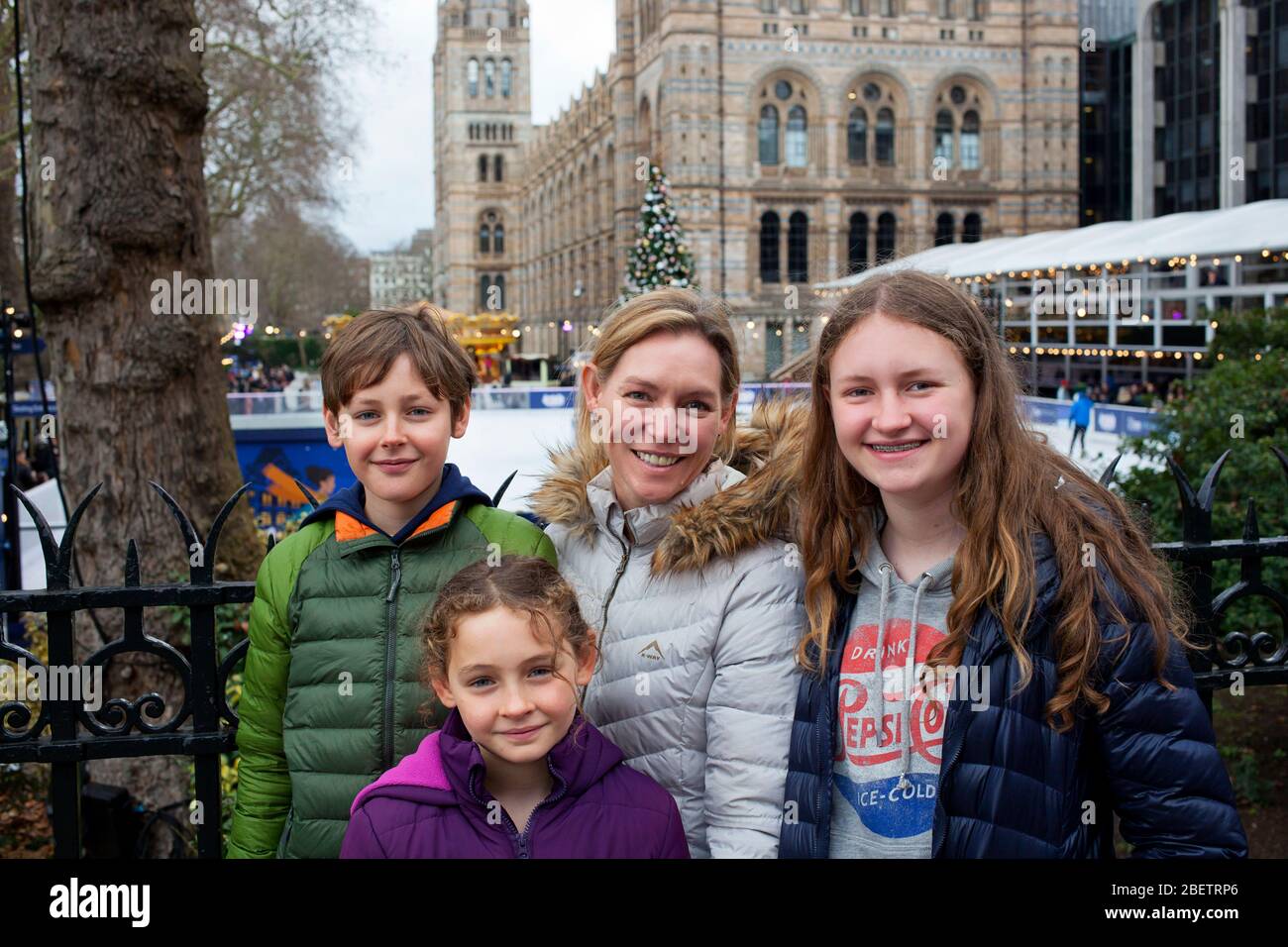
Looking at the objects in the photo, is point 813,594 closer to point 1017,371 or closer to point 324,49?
point 1017,371

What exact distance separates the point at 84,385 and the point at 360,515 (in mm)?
3028

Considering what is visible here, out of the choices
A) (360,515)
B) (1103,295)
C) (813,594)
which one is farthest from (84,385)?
(1103,295)

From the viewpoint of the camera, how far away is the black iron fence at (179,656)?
269 centimetres

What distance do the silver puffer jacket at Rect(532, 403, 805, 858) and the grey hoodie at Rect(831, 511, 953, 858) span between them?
0.39 feet

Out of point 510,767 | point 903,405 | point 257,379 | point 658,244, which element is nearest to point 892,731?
point 903,405

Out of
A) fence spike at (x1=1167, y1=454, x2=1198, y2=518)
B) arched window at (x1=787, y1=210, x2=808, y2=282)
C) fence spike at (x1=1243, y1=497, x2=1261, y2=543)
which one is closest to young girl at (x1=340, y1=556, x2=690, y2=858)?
fence spike at (x1=1167, y1=454, x2=1198, y2=518)

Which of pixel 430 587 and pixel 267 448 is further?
pixel 267 448

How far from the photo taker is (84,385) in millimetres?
4961

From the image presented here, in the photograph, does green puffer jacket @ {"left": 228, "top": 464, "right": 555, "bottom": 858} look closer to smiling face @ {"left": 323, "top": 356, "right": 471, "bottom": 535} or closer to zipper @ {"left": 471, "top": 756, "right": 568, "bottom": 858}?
smiling face @ {"left": 323, "top": 356, "right": 471, "bottom": 535}

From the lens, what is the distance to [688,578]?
2309 mm

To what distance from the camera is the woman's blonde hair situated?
7.79 feet

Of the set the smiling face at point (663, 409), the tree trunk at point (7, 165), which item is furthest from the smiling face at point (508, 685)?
the tree trunk at point (7, 165)

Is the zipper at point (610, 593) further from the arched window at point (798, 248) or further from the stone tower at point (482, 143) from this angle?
the stone tower at point (482, 143)
